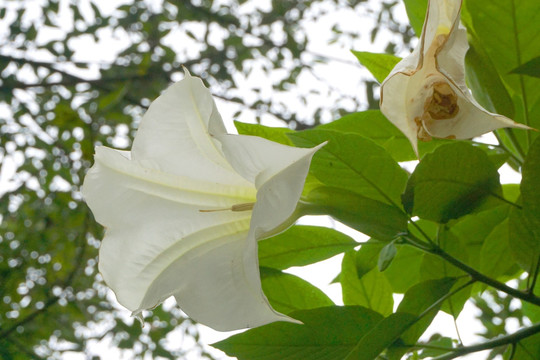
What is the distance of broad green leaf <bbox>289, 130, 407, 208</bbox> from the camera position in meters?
0.60

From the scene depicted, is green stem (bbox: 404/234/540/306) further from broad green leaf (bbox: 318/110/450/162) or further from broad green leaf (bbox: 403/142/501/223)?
broad green leaf (bbox: 318/110/450/162)

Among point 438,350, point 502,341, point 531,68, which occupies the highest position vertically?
point 531,68

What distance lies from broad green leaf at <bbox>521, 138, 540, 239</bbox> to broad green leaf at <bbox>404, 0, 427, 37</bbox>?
227mm

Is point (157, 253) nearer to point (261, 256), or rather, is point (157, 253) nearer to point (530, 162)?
point (261, 256)

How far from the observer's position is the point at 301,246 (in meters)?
0.73

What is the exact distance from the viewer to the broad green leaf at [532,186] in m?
0.55

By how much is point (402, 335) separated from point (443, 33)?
0.99 ft

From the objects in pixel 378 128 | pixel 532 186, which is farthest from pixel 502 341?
pixel 378 128

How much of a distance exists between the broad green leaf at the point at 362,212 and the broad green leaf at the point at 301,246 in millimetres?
132

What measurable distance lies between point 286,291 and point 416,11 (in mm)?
346

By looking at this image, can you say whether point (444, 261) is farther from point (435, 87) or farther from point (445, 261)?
point (435, 87)

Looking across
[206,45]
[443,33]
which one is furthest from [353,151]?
[206,45]

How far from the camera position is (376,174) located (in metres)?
0.62

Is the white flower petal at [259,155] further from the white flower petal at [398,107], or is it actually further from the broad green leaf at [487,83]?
the broad green leaf at [487,83]
